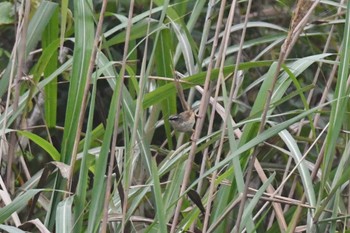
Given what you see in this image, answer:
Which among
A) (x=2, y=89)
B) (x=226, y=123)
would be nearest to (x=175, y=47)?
(x=2, y=89)

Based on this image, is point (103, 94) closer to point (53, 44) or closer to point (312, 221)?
point (53, 44)

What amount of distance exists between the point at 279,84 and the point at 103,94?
3.41 feet

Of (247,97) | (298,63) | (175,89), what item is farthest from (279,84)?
(247,97)

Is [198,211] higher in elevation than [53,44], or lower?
lower

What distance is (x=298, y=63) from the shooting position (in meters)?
1.55

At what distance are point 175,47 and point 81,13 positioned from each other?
0.45 metres

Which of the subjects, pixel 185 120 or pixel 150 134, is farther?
pixel 150 134

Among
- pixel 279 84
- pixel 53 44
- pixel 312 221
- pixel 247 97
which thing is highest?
pixel 53 44

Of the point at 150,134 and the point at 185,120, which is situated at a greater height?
the point at 185,120

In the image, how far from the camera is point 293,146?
1.44m

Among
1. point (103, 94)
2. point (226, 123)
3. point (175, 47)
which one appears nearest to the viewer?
point (226, 123)

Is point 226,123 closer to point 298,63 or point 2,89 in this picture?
point 298,63

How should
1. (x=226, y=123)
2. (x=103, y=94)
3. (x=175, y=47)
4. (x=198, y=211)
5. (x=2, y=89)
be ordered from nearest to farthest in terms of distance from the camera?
(x=226, y=123) < (x=198, y=211) < (x=2, y=89) < (x=175, y=47) < (x=103, y=94)

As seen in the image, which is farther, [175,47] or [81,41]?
[175,47]
